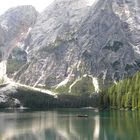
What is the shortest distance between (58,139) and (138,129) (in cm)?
2292

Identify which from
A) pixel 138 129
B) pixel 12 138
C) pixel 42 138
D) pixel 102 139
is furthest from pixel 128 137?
pixel 12 138

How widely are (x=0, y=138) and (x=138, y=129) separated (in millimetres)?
37099

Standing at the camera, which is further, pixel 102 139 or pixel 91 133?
pixel 91 133

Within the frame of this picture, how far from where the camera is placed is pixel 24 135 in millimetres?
106312

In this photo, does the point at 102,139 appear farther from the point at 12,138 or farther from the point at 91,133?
the point at 12,138

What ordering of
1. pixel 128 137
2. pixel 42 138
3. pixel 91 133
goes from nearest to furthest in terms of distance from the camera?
pixel 128 137 < pixel 42 138 < pixel 91 133

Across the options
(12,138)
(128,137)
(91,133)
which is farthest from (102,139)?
(12,138)

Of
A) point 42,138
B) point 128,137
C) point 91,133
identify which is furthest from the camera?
point 91,133

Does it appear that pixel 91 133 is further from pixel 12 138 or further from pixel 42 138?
pixel 12 138

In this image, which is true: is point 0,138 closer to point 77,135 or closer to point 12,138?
point 12,138

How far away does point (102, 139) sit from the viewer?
303 feet

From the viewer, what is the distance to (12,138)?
100 metres

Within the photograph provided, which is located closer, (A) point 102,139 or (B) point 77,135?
(A) point 102,139

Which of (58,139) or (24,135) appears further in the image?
(24,135)
